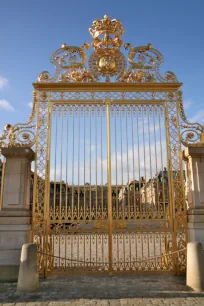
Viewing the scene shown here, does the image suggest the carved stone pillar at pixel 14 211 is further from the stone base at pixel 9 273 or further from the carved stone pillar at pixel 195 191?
the carved stone pillar at pixel 195 191

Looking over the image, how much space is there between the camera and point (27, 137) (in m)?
8.20

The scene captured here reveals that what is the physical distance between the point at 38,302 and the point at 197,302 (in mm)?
3003

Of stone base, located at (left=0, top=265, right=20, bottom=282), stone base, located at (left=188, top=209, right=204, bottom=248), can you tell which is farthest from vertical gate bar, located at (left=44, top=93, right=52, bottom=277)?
stone base, located at (left=188, top=209, right=204, bottom=248)

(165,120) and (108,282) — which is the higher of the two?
(165,120)

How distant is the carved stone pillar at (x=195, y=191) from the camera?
752 cm

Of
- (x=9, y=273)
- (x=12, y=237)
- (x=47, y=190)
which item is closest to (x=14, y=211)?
(x=12, y=237)

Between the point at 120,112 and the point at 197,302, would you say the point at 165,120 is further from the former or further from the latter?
the point at 197,302

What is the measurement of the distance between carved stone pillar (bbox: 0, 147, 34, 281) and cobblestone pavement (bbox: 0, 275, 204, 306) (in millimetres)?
601

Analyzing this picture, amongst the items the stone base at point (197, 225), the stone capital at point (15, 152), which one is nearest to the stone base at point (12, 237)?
the stone capital at point (15, 152)

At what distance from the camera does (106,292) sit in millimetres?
6004

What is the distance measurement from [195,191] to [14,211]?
16.1ft

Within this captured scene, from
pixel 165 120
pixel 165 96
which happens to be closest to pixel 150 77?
pixel 165 96

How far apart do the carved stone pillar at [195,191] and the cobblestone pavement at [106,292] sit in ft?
4.12

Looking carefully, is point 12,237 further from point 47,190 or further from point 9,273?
point 47,190
